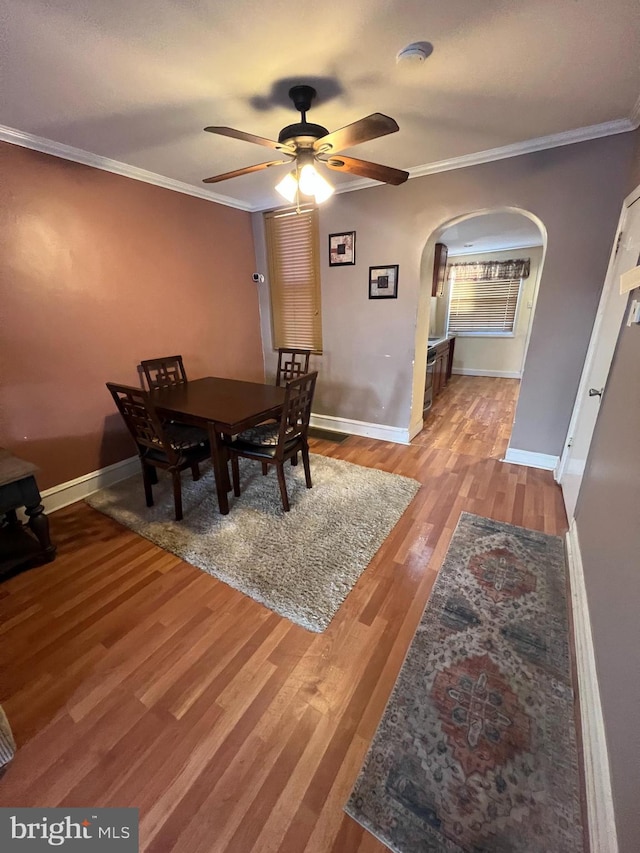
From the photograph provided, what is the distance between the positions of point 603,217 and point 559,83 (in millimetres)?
1032

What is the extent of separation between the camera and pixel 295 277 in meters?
3.81

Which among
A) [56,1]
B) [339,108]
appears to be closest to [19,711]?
[56,1]

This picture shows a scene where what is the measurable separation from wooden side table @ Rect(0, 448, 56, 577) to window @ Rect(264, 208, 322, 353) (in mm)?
2858

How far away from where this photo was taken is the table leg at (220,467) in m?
2.23

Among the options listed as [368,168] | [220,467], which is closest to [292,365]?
[220,467]

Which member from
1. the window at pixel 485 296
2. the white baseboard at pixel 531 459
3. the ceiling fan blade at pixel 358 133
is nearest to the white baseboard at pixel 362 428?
the white baseboard at pixel 531 459

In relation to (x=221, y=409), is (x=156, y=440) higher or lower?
lower

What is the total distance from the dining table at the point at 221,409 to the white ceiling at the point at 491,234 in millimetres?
2665

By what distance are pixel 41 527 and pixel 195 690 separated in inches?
55.6

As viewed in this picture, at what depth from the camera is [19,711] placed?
131cm

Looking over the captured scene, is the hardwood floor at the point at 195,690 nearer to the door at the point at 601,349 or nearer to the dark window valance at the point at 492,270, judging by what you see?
the door at the point at 601,349

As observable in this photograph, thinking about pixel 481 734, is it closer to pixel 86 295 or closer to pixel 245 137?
pixel 245 137

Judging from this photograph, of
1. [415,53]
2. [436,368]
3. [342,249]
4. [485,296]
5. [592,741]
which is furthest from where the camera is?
[485,296]

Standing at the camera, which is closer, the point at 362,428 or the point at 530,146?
the point at 530,146
